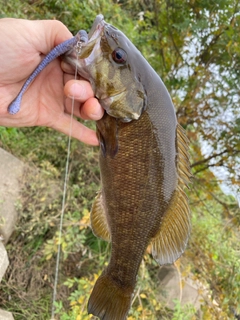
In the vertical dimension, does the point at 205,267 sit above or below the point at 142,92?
below

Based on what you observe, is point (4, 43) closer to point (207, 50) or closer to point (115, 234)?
point (115, 234)

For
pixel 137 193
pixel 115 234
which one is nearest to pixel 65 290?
pixel 115 234

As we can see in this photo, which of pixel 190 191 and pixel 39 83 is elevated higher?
pixel 190 191

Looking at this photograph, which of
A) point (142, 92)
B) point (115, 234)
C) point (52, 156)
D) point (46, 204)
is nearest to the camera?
point (142, 92)

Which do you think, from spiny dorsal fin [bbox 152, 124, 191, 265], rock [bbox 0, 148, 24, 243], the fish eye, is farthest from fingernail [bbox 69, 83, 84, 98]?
rock [bbox 0, 148, 24, 243]

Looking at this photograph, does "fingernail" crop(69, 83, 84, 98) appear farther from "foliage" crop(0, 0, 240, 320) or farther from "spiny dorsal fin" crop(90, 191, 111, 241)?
"foliage" crop(0, 0, 240, 320)

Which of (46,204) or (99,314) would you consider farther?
(46,204)

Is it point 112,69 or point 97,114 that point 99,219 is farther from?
point 112,69

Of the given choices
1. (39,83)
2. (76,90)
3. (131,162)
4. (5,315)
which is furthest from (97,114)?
(5,315)
